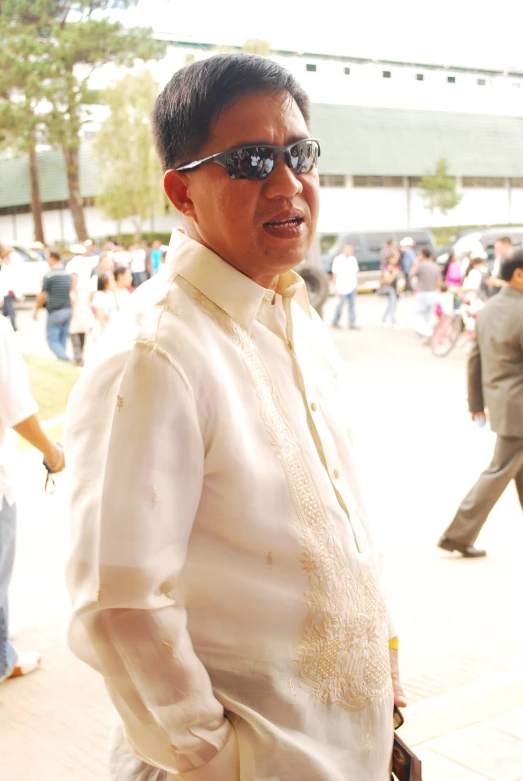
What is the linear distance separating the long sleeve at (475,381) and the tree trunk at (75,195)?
3476cm

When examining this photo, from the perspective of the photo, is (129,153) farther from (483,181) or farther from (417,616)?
(417,616)

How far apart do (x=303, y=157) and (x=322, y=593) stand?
0.78 meters

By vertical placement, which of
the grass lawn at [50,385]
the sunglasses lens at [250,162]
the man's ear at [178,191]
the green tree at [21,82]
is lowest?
the grass lawn at [50,385]

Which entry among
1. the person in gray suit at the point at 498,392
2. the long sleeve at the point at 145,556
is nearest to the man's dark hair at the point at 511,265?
the person in gray suit at the point at 498,392

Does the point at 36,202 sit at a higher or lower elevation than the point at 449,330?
higher

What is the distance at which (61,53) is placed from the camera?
112 ft

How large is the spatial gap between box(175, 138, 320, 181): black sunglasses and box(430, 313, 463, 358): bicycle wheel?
14435 millimetres

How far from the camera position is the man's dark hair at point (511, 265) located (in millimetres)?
5805

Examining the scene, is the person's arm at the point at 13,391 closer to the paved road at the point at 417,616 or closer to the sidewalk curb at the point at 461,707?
the paved road at the point at 417,616

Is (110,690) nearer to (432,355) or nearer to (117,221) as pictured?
(432,355)

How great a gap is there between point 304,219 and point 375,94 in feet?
145

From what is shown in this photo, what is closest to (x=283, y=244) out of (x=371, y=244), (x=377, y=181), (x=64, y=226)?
(x=371, y=244)

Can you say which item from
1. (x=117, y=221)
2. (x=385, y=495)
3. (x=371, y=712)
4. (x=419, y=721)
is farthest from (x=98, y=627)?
(x=117, y=221)

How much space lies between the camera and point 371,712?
5.69ft
